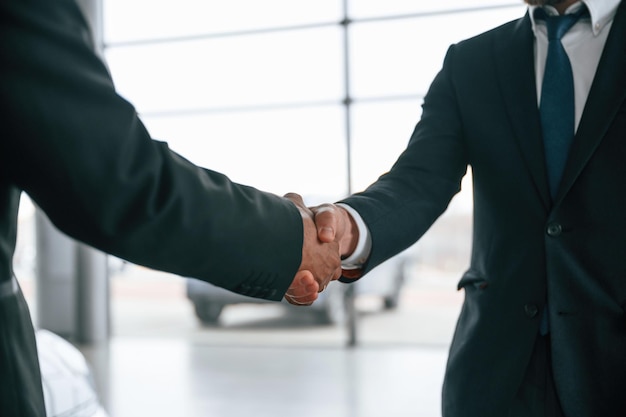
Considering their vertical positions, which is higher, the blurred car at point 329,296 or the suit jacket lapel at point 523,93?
the suit jacket lapel at point 523,93

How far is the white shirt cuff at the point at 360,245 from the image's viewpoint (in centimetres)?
154

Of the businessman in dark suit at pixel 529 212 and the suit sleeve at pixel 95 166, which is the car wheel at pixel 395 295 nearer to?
the businessman in dark suit at pixel 529 212

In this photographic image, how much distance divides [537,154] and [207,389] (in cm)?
380

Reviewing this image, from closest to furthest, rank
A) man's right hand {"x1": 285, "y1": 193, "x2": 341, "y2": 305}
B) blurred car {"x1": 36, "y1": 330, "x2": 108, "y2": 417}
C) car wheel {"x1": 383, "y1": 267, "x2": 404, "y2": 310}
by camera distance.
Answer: man's right hand {"x1": 285, "y1": 193, "x2": 341, "y2": 305} < blurred car {"x1": 36, "y1": 330, "x2": 108, "y2": 417} < car wheel {"x1": 383, "y1": 267, "x2": 404, "y2": 310}

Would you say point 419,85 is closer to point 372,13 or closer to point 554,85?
point 372,13

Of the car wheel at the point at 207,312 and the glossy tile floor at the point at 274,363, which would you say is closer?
the glossy tile floor at the point at 274,363

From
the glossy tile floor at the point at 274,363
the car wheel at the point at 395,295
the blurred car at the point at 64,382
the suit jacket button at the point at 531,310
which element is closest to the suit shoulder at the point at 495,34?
the suit jacket button at the point at 531,310

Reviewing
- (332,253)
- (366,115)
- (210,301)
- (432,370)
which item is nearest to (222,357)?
(210,301)

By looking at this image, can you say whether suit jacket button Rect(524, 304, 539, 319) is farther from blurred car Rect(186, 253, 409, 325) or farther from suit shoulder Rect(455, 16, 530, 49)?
blurred car Rect(186, 253, 409, 325)

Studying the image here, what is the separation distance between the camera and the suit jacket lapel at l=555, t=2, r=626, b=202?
1.30 metres

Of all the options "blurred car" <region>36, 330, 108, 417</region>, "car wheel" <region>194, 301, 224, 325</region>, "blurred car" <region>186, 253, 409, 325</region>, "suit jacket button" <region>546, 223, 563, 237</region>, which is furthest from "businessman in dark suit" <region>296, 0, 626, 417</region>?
"car wheel" <region>194, 301, 224, 325</region>

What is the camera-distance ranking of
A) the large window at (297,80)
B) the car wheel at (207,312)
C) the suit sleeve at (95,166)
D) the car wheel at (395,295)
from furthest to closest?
the car wheel at (395,295), the car wheel at (207,312), the large window at (297,80), the suit sleeve at (95,166)

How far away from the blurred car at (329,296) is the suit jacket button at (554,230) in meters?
5.40

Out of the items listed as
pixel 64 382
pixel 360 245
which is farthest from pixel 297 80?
pixel 360 245
